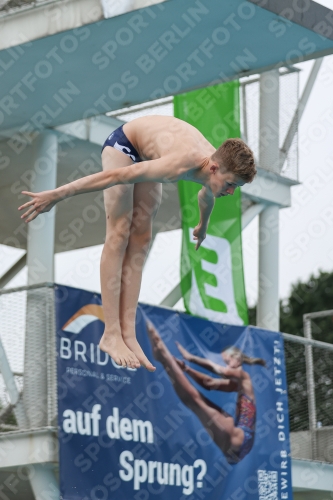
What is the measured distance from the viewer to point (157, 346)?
1177 cm

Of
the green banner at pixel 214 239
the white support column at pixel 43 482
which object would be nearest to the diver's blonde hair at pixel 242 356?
the green banner at pixel 214 239

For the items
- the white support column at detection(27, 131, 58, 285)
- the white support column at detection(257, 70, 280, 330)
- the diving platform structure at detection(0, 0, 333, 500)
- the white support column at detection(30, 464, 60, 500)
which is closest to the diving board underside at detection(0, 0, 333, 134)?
the diving platform structure at detection(0, 0, 333, 500)

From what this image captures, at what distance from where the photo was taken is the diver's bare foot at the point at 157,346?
11.7 m

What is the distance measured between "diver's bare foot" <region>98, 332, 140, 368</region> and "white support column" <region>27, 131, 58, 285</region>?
450 centimetres

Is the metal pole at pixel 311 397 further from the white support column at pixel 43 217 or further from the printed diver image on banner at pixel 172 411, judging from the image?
the white support column at pixel 43 217

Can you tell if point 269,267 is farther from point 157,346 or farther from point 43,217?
point 43,217

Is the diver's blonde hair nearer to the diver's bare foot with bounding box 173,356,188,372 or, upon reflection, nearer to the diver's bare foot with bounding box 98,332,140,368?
the diver's bare foot with bounding box 173,356,188,372

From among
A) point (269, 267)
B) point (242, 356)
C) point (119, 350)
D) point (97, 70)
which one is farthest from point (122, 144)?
point (269, 267)

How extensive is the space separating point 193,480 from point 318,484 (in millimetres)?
2477

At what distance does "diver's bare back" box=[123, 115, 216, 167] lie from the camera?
7.02 metres

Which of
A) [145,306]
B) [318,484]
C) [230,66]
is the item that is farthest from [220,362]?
[230,66]

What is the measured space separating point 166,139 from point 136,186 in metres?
0.57

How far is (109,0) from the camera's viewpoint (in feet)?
31.7

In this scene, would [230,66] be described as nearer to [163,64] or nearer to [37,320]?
[163,64]
